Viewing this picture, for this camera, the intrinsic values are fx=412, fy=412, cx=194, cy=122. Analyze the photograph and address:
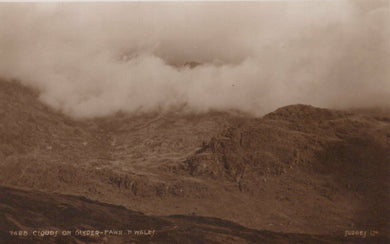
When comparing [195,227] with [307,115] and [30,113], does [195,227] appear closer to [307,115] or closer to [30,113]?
[307,115]

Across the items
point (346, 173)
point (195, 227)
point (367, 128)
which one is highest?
point (367, 128)

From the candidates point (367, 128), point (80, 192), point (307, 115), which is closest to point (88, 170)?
point (80, 192)
